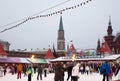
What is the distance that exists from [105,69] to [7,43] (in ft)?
342

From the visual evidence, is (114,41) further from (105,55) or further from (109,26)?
(105,55)

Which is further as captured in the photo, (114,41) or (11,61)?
(114,41)

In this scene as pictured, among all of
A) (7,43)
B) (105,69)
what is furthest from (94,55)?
(7,43)

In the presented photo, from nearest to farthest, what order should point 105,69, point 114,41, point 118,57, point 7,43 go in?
point 105,69 → point 118,57 → point 114,41 → point 7,43

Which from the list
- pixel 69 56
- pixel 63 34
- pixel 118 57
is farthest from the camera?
pixel 63 34

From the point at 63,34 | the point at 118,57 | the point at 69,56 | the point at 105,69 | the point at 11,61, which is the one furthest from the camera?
the point at 63,34

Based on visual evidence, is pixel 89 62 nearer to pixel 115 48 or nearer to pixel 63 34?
pixel 115 48

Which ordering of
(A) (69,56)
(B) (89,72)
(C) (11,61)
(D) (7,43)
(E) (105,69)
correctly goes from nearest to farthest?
1. (E) (105,69)
2. (B) (89,72)
3. (A) (69,56)
4. (C) (11,61)
5. (D) (7,43)

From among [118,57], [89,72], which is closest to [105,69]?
[89,72]

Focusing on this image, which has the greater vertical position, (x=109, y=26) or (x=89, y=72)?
(x=109, y=26)

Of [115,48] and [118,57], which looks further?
[115,48]

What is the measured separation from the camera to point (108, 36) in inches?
3398

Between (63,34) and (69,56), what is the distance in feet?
269

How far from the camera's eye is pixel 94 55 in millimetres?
59156
